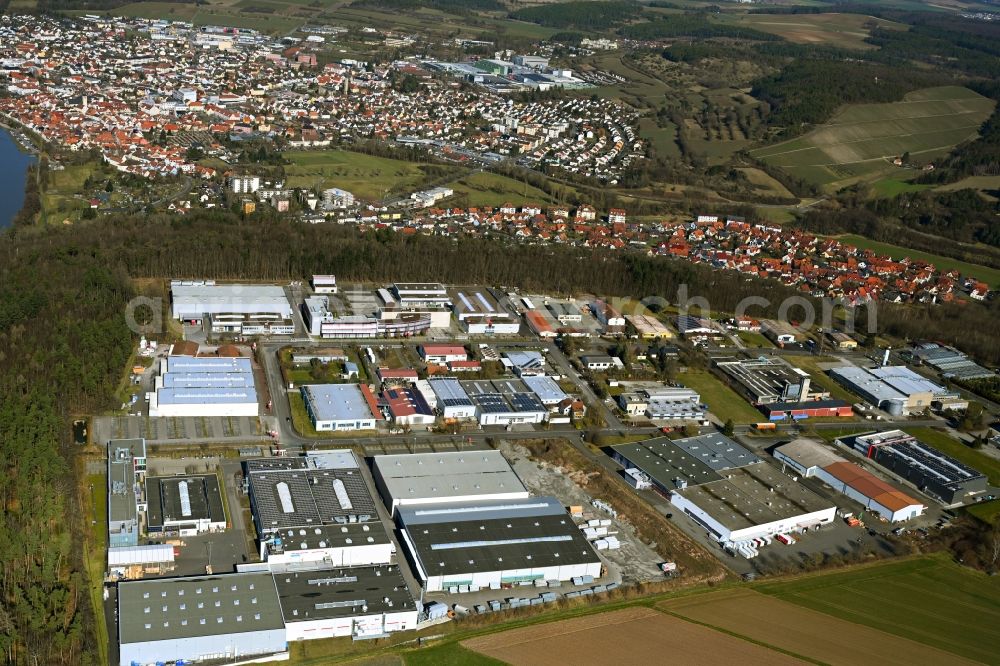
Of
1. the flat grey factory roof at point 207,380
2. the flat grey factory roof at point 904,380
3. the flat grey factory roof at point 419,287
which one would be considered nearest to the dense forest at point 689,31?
the flat grey factory roof at point 419,287

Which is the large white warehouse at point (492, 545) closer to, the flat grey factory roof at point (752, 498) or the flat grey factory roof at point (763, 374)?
the flat grey factory roof at point (752, 498)

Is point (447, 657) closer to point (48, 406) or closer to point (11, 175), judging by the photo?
point (48, 406)

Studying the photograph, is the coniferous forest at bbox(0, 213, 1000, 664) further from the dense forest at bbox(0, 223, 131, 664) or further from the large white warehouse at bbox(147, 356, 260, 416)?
the large white warehouse at bbox(147, 356, 260, 416)

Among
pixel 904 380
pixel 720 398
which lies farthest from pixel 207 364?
pixel 904 380

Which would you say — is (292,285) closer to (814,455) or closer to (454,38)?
(814,455)

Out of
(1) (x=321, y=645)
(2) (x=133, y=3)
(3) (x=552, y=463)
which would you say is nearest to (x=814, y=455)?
(3) (x=552, y=463)

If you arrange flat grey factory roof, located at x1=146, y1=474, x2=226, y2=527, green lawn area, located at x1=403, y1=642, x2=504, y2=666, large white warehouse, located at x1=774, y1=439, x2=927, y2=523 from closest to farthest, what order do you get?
green lawn area, located at x1=403, y1=642, x2=504, y2=666 < flat grey factory roof, located at x1=146, y1=474, x2=226, y2=527 < large white warehouse, located at x1=774, y1=439, x2=927, y2=523

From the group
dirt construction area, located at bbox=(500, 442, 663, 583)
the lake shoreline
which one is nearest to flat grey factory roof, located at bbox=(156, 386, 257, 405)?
dirt construction area, located at bbox=(500, 442, 663, 583)
